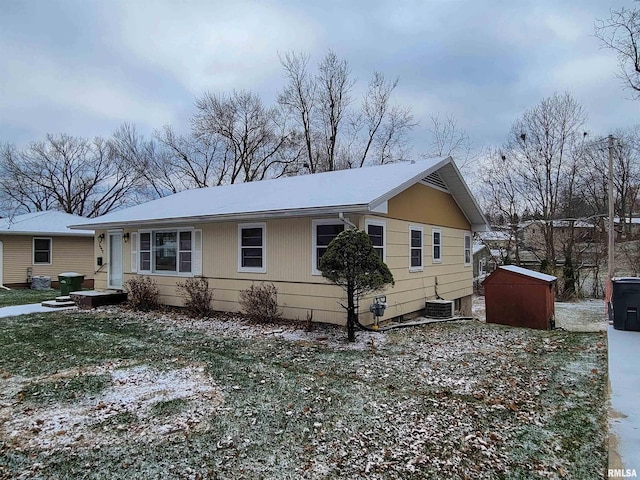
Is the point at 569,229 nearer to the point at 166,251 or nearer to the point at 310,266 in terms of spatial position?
the point at 310,266

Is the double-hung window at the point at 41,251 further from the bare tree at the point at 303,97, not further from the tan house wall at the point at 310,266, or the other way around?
the bare tree at the point at 303,97

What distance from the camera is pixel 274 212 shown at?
8.58 m

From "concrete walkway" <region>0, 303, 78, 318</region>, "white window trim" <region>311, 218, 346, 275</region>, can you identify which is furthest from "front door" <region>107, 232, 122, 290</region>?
"white window trim" <region>311, 218, 346, 275</region>

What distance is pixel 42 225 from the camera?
750 inches

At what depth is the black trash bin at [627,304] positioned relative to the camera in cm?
636

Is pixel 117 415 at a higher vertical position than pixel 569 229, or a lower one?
lower

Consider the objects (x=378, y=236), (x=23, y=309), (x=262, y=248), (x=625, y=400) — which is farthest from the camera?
(x=23, y=309)

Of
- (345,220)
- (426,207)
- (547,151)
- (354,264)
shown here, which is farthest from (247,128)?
(354,264)

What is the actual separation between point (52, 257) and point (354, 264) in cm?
1770

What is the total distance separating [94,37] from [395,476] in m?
12.9

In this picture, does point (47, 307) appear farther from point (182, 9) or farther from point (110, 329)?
point (182, 9)

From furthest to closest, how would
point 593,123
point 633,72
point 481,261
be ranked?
point 481,261, point 593,123, point 633,72

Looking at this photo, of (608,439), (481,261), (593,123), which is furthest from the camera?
(481,261)

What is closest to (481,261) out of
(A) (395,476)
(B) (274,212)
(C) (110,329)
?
(B) (274,212)
